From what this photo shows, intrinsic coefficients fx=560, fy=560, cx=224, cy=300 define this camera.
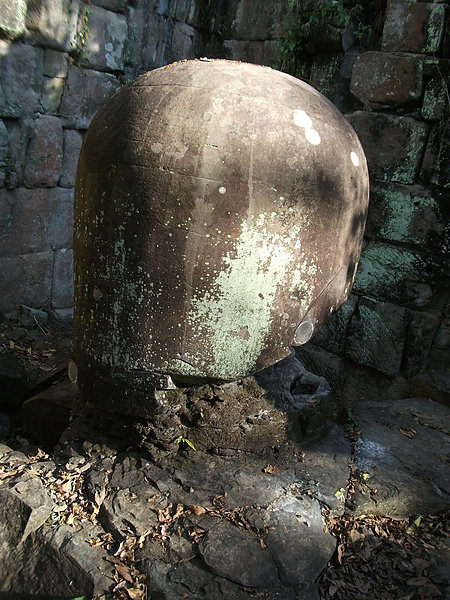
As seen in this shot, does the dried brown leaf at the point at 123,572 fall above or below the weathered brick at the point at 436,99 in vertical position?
below

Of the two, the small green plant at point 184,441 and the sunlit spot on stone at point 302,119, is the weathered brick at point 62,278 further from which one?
the sunlit spot on stone at point 302,119

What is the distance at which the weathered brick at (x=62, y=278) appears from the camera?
432 cm

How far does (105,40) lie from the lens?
4070 millimetres

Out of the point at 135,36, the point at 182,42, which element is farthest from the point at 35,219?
the point at 182,42

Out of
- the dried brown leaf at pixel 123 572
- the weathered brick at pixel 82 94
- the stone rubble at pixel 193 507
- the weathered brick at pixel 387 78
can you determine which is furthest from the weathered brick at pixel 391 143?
the dried brown leaf at pixel 123 572

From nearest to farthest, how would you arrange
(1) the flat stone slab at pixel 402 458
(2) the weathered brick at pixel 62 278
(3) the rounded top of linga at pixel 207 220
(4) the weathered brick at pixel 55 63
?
(3) the rounded top of linga at pixel 207 220 → (1) the flat stone slab at pixel 402 458 → (4) the weathered brick at pixel 55 63 → (2) the weathered brick at pixel 62 278

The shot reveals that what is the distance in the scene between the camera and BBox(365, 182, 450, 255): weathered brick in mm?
3756

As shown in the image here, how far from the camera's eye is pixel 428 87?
12.1 ft

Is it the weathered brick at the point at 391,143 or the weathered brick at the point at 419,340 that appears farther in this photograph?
the weathered brick at the point at 419,340

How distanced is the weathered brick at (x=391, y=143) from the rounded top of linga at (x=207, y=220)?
1.72 m

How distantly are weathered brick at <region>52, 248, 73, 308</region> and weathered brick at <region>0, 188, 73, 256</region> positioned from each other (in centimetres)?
8

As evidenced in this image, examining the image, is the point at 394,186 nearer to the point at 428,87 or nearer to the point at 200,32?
the point at 428,87

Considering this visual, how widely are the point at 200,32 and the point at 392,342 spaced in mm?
3076

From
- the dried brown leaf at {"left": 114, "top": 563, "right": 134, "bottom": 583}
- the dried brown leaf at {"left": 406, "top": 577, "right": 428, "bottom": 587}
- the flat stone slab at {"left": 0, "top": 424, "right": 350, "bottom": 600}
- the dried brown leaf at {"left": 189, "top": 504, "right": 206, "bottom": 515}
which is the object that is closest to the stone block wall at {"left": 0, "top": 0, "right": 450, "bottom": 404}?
the flat stone slab at {"left": 0, "top": 424, "right": 350, "bottom": 600}
